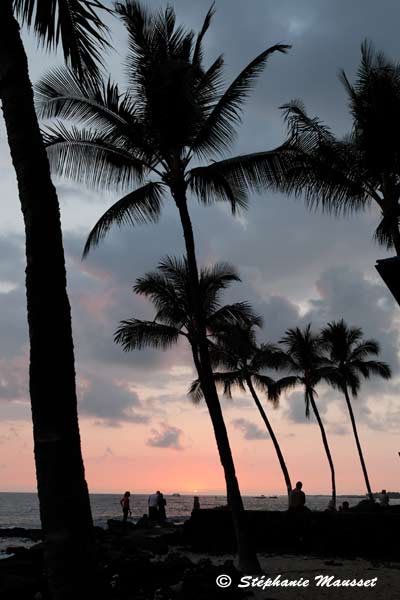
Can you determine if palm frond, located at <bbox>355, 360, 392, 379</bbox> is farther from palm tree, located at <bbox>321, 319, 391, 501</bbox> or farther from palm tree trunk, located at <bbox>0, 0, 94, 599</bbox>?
palm tree trunk, located at <bbox>0, 0, 94, 599</bbox>

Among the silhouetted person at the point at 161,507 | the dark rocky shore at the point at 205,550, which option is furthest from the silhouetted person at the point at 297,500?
the silhouetted person at the point at 161,507

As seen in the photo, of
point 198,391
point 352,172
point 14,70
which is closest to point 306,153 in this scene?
point 352,172

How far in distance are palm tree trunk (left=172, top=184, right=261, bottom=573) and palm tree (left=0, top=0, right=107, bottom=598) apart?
27.5 feet

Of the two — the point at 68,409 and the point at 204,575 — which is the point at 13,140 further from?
the point at 204,575

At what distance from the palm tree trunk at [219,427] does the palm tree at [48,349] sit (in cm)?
839

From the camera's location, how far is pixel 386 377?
45.1 meters

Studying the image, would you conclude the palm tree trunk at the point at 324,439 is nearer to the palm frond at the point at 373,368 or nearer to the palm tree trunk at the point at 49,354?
the palm frond at the point at 373,368

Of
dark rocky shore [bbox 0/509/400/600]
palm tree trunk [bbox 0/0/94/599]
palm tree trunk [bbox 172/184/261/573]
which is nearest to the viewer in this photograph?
palm tree trunk [bbox 0/0/94/599]

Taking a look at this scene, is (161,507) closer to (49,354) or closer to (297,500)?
(297,500)

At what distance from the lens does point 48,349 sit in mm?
4539

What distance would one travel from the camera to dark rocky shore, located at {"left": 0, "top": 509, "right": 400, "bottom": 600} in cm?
1053

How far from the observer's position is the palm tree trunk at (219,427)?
12266 mm

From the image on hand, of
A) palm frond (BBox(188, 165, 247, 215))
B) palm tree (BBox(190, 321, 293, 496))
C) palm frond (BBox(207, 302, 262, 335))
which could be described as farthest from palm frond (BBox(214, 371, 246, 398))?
palm frond (BBox(188, 165, 247, 215))

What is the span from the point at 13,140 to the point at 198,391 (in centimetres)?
3567
